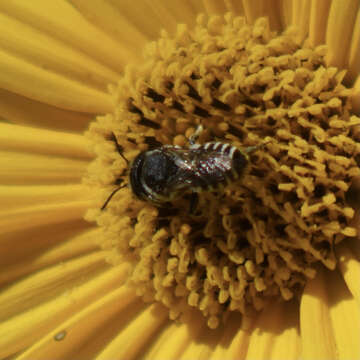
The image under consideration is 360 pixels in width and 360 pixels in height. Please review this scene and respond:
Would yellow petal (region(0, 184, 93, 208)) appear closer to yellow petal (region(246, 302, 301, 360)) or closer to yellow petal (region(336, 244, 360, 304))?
yellow petal (region(246, 302, 301, 360))

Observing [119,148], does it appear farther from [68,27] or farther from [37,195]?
[68,27]

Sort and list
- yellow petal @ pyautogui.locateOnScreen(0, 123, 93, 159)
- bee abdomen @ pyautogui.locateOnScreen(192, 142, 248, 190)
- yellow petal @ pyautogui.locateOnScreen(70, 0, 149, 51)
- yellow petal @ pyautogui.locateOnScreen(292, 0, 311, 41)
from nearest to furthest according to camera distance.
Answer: bee abdomen @ pyautogui.locateOnScreen(192, 142, 248, 190) → yellow petal @ pyautogui.locateOnScreen(292, 0, 311, 41) → yellow petal @ pyautogui.locateOnScreen(70, 0, 149, 51) → yellow petal @ pyautogui.locateOnScreen(0, 123, 93, 159)

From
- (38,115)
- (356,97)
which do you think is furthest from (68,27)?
(356,97)

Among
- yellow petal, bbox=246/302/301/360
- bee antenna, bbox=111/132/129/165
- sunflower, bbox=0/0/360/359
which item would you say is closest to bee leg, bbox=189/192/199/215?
sunflower, bbox=0/0/360/359

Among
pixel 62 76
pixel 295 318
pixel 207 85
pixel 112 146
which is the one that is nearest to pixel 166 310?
pixel 295 318

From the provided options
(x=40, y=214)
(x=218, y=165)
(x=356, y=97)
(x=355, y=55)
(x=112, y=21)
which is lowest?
(x=40, y=214)

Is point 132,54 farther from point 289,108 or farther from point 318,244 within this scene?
point 318,244
